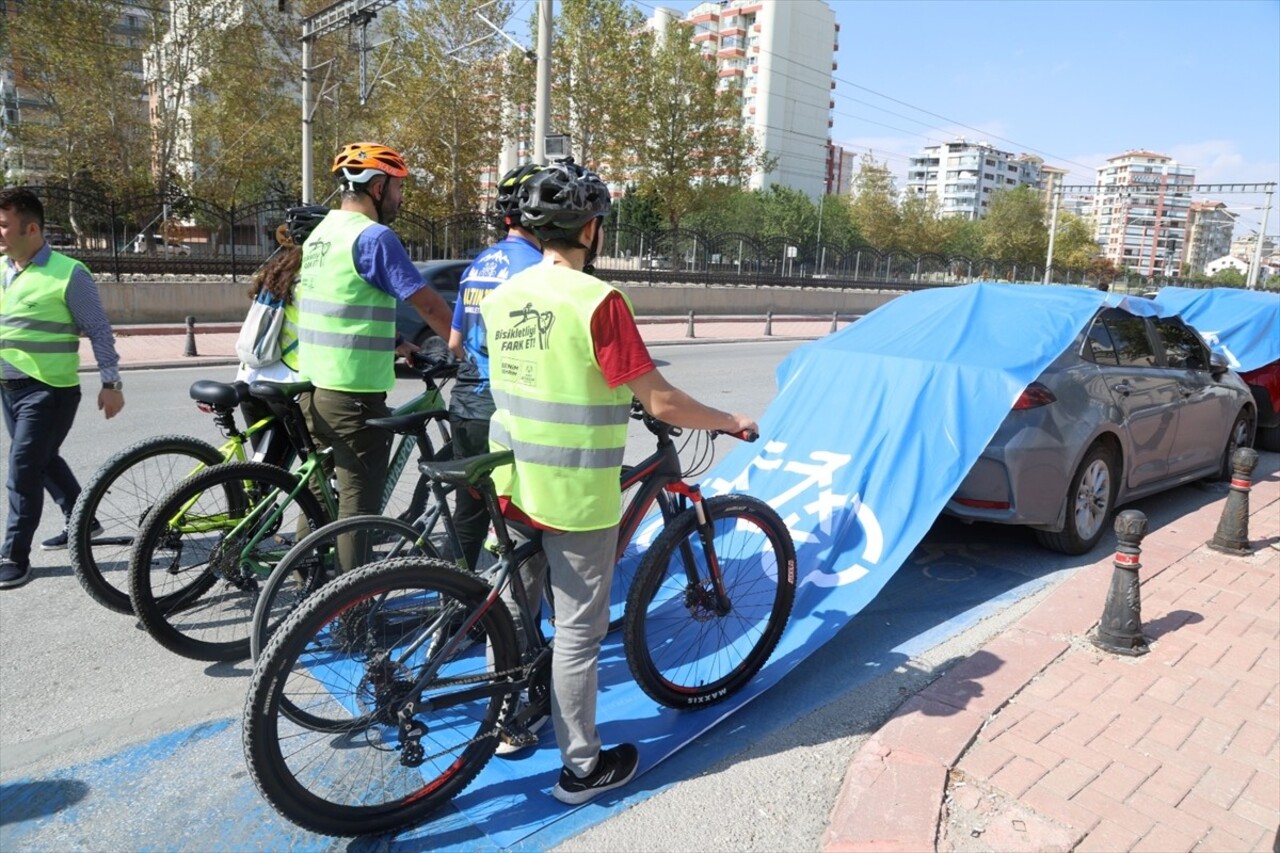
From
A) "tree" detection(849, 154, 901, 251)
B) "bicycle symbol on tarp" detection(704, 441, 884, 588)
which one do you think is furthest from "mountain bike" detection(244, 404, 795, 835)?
"tree" detection(849, 154, 901, 251)

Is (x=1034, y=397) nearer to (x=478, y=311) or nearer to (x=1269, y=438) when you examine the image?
(x=478, y=311)

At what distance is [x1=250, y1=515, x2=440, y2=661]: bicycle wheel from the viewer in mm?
3408

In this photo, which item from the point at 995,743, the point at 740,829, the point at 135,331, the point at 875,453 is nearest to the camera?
the point at 740,829

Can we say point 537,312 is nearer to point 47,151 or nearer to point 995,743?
point 995,743

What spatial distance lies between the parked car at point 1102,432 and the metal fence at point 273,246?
409 inches

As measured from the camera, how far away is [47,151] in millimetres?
31156

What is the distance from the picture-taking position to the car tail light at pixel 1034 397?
17.8 feet

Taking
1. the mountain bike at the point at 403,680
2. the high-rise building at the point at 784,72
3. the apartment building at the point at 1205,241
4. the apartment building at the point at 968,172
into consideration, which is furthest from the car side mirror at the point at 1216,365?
the apartment building at the point at 1205,241

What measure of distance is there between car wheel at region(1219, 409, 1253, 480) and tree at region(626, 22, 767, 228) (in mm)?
35372

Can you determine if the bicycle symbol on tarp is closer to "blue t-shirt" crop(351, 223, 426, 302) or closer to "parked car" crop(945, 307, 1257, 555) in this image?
"parked car" crop(945, 307, 1257, 555)

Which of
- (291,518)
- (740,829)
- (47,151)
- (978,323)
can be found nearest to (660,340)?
(978,323)

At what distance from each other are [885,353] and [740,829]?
11.7 ft

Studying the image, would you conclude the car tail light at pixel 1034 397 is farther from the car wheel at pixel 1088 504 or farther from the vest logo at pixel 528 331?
the vest logo at pixel 528 331

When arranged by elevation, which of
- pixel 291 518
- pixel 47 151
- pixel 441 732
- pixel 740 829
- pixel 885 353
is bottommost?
pixel 740 829
